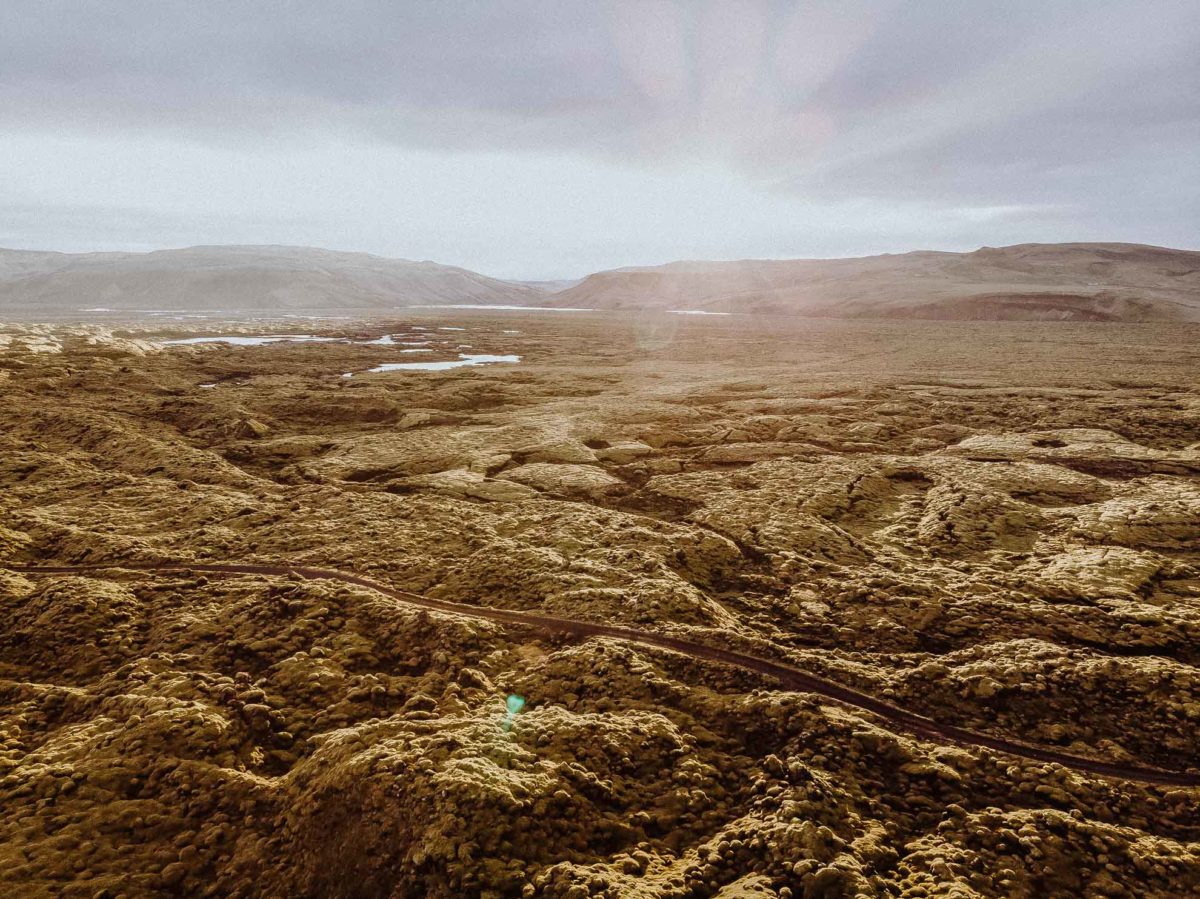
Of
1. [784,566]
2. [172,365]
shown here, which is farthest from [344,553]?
[172,365]

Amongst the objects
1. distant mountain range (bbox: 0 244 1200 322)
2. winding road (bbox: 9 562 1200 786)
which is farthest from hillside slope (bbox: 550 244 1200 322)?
winding road (bbox: 9 562 1200 786)

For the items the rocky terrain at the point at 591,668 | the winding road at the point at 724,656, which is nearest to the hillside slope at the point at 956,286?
the rocky terrain at the point at 591,668

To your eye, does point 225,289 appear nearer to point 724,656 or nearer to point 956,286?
point 956,286

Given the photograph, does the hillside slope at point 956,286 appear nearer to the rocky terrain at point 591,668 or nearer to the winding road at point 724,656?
the rocky terrain at point 591,668

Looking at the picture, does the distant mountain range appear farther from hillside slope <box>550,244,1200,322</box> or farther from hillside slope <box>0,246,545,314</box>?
hillside slope <box>0,246,545,314</box>

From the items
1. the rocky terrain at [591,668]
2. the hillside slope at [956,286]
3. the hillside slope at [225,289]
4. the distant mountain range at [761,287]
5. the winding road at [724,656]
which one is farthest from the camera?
the hillside slope at [225,289]

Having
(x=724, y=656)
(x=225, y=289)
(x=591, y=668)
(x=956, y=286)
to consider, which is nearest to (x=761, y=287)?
(x=956, y=286)
